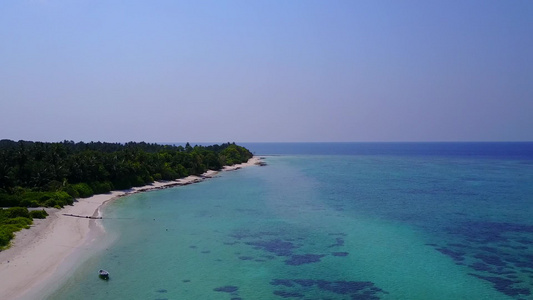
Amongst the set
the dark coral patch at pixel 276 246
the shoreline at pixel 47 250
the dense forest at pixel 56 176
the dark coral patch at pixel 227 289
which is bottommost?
the dark coral patch at pixel 227 289

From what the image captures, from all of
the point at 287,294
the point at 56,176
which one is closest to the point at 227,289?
the point at 287,294

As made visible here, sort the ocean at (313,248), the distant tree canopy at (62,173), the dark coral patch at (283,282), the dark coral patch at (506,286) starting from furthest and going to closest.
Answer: the distant tree canopy at (62,173)
the dark coral patch at (283,282)
the ocean at (313,248)
the dark coral patch at (506,286)

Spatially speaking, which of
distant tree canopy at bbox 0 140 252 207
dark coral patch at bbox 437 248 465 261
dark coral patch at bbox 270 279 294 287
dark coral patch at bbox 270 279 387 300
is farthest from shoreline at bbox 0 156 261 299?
dark coral patch at bbox 437 248 465 261

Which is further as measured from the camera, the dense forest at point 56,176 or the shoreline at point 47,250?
the dense forest at point 56,176

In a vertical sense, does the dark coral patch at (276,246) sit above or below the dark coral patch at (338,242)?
above

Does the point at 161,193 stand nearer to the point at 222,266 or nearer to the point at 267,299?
the point at 222,266

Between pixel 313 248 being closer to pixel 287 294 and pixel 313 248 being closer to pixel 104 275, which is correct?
pixel 287 294

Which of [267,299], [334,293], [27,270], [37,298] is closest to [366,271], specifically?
[334,293]

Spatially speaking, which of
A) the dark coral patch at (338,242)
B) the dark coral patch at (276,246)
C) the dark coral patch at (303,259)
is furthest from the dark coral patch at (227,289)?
the dark coral patch at (338,242)

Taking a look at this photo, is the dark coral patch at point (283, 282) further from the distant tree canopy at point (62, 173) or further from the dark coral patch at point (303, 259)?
the distant tree canopy at point (62, 173)
